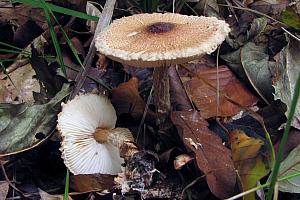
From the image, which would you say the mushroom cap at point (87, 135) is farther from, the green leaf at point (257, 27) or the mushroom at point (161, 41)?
the green leaf at point (257, 27)

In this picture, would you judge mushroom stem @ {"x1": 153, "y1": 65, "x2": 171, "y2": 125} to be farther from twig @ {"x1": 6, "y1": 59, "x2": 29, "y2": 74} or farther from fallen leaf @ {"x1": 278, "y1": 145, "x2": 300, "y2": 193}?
twig @ {"x1": 6, "y1": 59, "x2": 29, "y2": 74}

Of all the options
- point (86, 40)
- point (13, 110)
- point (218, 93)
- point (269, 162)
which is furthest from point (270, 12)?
point (13, 110)

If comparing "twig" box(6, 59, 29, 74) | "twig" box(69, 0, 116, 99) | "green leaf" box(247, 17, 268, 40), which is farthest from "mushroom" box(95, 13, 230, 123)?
"twig" box(6, 59, 29, 74)

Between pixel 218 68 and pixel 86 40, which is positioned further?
pixel 86 40

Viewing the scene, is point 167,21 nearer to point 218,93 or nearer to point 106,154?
point 218,93

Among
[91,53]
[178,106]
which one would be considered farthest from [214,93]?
[91,53]

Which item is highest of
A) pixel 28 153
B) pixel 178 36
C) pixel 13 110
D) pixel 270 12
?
pixel 178 36
